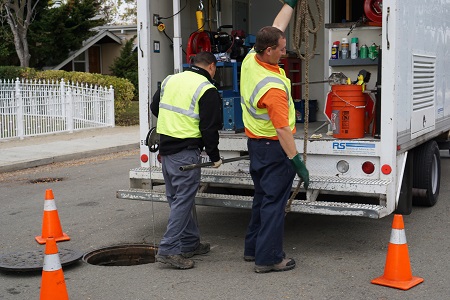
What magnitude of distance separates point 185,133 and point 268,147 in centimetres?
73

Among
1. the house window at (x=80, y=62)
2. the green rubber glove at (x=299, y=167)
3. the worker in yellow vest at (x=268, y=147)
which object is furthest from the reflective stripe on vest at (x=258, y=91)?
the house window at (x=80, y=62)

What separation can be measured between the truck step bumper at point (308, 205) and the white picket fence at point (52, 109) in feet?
35.1

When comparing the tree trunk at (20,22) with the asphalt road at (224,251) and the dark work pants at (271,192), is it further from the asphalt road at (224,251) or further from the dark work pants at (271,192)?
the dark work pants at (271,192)

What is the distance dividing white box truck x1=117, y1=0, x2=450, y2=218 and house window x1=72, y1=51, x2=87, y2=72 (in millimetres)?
26200

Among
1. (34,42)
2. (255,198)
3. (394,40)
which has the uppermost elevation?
(34,42)

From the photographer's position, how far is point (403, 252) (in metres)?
5.27

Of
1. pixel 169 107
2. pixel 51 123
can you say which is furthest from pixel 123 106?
pixel 169 107

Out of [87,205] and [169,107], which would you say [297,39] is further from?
[87,205]

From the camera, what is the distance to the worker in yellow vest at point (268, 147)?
5543 millimetres

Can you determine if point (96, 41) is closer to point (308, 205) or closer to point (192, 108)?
point (192, 108)

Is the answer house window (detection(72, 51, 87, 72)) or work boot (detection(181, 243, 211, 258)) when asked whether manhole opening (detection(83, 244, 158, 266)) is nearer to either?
work boot (detection(181, 243, 211, 258))

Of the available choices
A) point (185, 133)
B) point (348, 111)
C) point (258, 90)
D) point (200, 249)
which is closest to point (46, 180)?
point (200, 249)

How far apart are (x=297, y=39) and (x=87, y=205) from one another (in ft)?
13.3

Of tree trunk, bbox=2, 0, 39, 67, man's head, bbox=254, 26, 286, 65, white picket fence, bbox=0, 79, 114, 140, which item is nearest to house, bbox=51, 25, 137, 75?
tree trunk, bbox=2, 0, 39, 67
